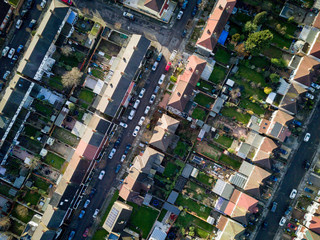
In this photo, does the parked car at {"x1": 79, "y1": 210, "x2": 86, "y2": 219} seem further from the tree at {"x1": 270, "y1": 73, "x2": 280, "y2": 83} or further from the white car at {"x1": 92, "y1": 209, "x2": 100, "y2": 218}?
the tree at {"x1": 270, "y1": 73, "x2": 280, "y2": 83}

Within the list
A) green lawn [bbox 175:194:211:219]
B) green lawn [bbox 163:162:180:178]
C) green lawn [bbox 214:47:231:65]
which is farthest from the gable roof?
green lawn [bbox 175:194:211:219]

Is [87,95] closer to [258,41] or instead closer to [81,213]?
[81,213]

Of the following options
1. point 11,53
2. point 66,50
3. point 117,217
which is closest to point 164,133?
point 117,217

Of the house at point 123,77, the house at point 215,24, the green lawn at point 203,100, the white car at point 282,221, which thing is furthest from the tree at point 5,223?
the white car at point 282,221

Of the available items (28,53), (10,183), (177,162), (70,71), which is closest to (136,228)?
(177,162)

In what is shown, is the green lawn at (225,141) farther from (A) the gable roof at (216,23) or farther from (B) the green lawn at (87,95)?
(B) the green lawn at (87,95)

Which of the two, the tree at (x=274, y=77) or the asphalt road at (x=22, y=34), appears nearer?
the tree at (x=274, y=77)
